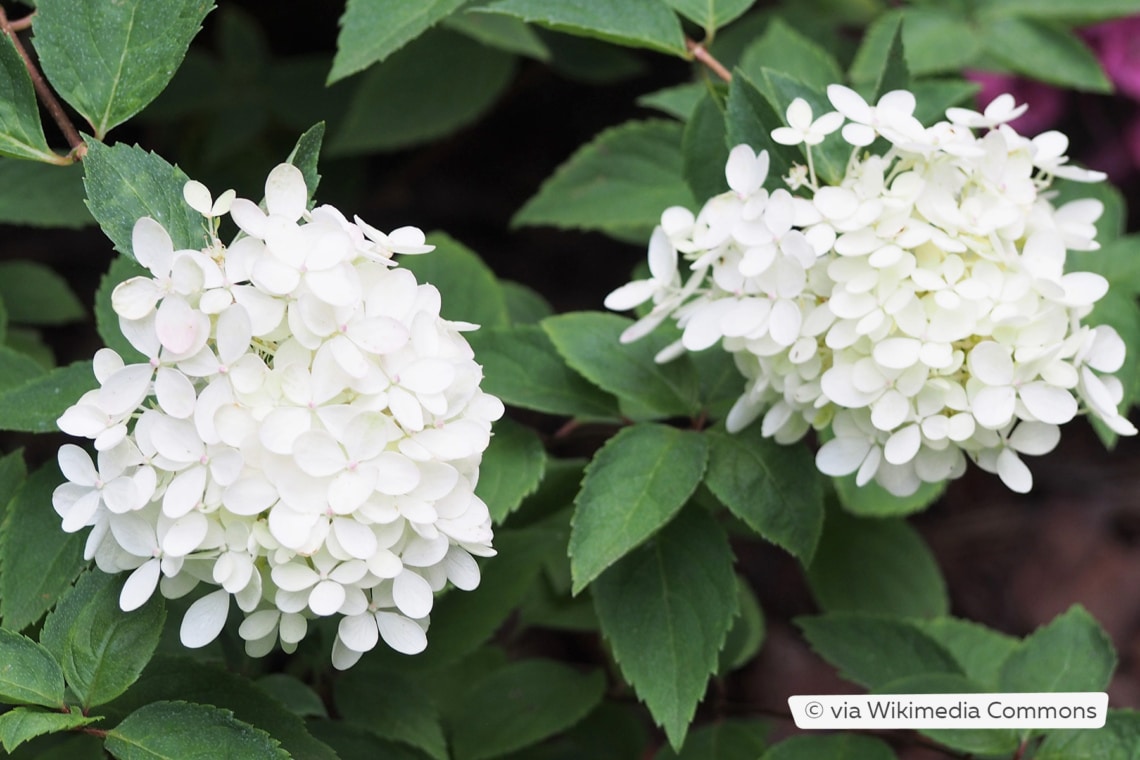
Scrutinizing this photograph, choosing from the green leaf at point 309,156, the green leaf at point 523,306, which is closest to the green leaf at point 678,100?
the green leaf at point 523,306

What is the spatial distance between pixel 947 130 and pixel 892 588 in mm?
848

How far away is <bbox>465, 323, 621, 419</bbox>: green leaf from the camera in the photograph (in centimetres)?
127

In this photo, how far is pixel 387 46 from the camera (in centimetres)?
128

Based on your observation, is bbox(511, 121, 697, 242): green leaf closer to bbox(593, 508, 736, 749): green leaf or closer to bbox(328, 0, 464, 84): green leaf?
bbox(328, 0, 464, 84): green leaf

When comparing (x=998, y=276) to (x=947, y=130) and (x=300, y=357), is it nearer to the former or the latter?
(x=947, y=130)

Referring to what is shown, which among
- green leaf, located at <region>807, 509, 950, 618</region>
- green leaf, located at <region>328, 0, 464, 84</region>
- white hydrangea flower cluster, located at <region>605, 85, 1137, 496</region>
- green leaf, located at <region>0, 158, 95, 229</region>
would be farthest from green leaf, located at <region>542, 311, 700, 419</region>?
green leaf, located at <region>0, 158, 95, 229</region>

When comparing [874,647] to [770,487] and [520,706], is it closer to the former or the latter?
[770,487]

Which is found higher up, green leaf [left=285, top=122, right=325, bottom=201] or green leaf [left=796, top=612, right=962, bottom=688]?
green leaf [left=285, top=122, right=325, bottom=201]

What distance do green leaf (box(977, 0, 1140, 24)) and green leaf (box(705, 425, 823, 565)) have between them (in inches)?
36.5

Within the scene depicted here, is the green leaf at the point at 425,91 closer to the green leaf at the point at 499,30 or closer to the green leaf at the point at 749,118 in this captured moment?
the green leaf at the point at 499,30

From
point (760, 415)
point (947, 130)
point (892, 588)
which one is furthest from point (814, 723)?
point (892, 588)

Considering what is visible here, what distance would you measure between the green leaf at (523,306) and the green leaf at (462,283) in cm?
18

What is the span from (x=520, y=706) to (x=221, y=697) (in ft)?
1.58

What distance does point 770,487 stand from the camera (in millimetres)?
1203
